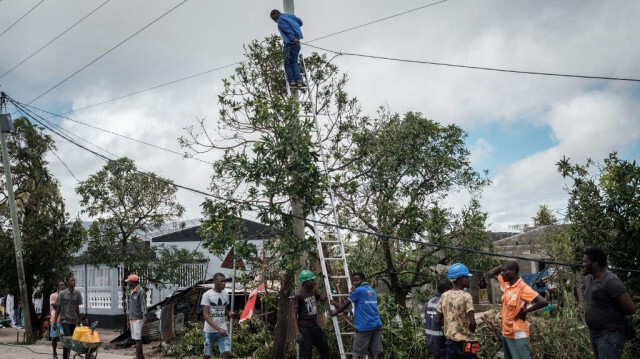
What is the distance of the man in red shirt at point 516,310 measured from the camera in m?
6.38

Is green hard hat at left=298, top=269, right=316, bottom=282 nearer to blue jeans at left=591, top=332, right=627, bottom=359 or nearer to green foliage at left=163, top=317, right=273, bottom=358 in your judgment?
green foliage at left=163, top=317, right=273, bottom=358

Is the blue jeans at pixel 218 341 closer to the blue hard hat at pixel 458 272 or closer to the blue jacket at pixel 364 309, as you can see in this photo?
the blue jacket at pixel 364 309

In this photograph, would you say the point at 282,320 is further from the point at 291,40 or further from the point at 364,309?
the point at 291,40

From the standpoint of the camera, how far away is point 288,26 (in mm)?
10281

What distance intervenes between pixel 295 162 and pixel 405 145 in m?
3.38

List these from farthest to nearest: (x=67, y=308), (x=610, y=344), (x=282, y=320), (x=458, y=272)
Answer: (x=67, y=308), (x=282, y=320), (x=458, y=272), (x=610, y=344)

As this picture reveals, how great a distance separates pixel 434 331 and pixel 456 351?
1.43 feet

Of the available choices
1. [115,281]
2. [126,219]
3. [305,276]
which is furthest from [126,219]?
[305,276]

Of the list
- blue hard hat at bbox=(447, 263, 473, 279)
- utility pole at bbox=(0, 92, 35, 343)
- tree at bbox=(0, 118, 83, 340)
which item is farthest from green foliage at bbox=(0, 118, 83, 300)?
blue hard hat at bbox=(447, 263, 473, 279)

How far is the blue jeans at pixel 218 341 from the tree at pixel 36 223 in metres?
13.1

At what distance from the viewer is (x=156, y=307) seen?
16.0m

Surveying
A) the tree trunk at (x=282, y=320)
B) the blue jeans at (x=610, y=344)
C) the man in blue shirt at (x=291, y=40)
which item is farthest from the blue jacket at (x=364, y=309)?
the man in blue shirt at (x=291, y=40)

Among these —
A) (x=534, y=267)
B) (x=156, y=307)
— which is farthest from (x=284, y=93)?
(x=534, y=267)

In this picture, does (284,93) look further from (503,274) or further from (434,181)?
(503,274)
